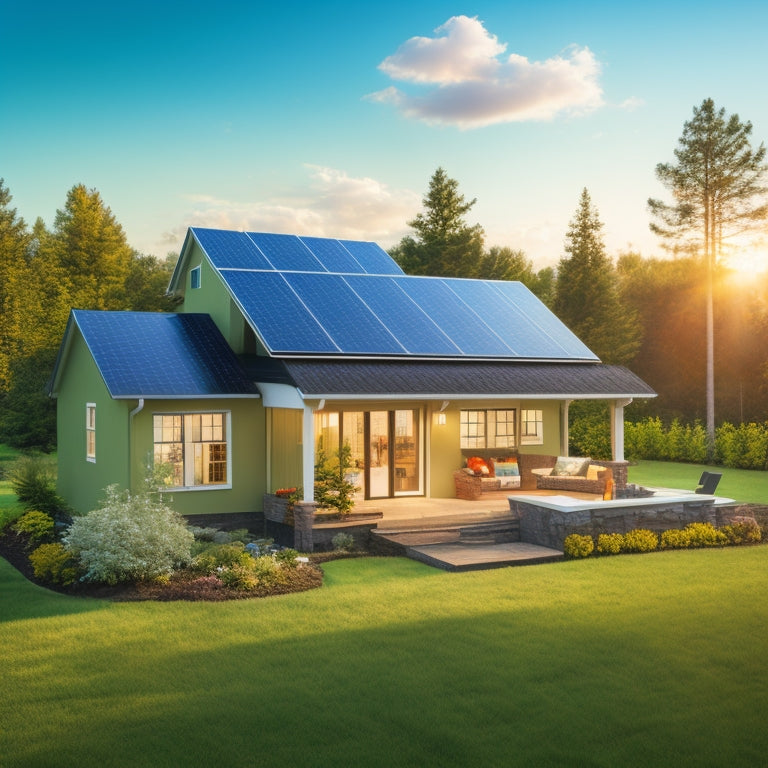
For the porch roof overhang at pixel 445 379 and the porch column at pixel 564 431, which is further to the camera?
the porch column at pixel 564 431

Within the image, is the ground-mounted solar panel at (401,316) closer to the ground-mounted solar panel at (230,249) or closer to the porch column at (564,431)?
the ground-mounted solar panel at (230,249)

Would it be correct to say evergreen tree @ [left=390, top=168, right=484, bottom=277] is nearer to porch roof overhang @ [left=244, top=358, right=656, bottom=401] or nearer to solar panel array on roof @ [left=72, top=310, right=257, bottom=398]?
porch roof overhang @ [left=244, top=358, right=656, bottom=401]

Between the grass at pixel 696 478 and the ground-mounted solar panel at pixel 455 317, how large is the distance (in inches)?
284

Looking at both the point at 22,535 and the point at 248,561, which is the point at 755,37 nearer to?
the point at 248,561

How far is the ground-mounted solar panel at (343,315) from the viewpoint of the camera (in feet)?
56.7

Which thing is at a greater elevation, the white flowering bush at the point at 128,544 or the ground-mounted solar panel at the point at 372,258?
the ground-mounted solar panel at the point at 372,258

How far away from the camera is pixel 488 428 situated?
19031 millimetres

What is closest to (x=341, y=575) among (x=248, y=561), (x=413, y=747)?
(x=248, y=561)

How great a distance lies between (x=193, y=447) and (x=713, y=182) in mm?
26292

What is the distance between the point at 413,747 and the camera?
6.64 meters

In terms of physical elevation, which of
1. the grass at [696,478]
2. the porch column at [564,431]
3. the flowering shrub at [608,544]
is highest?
the porch column at [564,431]

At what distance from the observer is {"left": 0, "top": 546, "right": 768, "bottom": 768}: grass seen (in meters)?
6.66

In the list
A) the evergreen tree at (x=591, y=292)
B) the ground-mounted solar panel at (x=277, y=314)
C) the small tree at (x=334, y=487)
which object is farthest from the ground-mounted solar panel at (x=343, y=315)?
the evergreen tree at (x=591, y=292)

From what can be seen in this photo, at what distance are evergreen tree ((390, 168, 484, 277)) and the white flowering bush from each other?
32.5m
